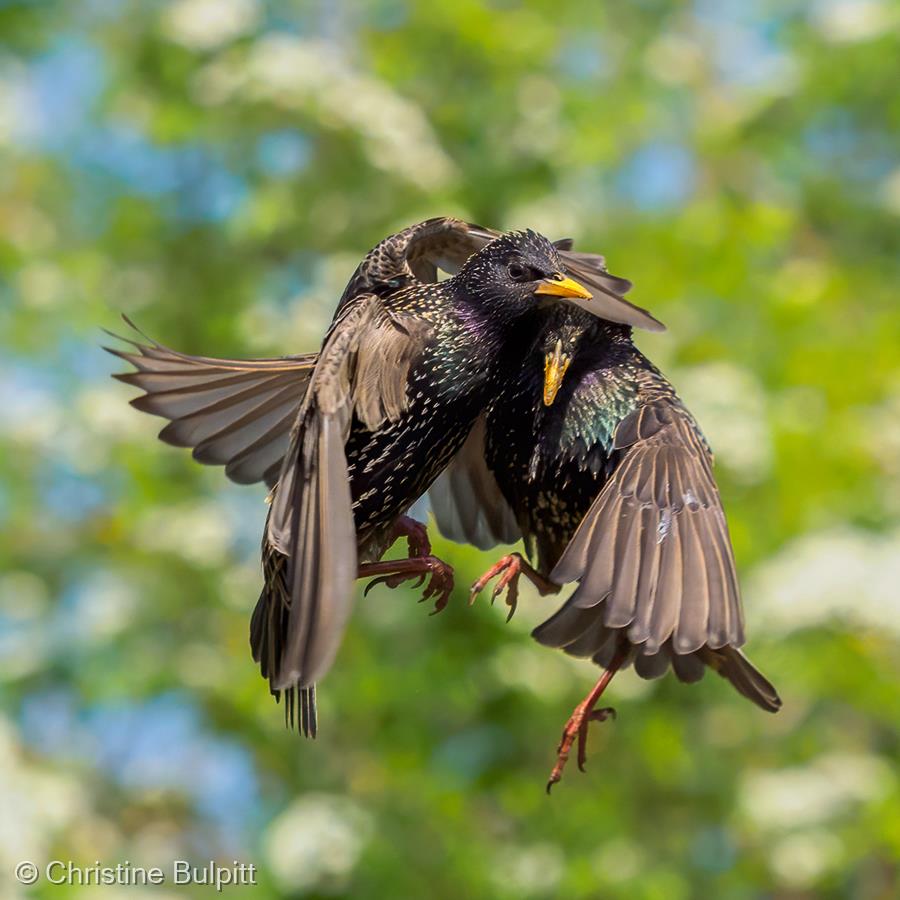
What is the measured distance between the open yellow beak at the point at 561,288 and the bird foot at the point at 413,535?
0.47 meters

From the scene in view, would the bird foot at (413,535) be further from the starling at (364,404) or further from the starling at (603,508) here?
the starling at (603,508)

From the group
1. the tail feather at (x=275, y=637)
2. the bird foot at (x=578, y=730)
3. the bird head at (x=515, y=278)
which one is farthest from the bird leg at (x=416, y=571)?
the bird head at (x=515, y=278)

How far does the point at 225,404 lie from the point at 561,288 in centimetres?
70

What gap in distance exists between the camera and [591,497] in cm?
269

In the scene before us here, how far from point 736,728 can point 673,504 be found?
538 centimetres

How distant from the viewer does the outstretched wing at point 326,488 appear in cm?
189

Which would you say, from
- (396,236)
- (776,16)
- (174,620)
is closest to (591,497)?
(396,236)

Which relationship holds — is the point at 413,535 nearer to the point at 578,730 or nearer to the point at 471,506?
the point at 471,506

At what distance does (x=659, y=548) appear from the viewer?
2.42 m

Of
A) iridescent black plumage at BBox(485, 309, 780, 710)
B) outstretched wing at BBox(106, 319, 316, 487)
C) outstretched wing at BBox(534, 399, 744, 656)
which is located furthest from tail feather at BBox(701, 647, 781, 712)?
outstretched wing at BBox(106, 319, 316, 487)

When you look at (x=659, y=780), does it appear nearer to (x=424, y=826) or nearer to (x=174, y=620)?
(x=424, y=826)

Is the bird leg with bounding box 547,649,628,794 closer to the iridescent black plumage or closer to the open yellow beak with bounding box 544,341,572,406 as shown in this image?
the iridescent black plumage

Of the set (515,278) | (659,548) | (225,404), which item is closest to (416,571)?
(659,548)

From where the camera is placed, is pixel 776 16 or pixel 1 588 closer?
pixel 1 588
